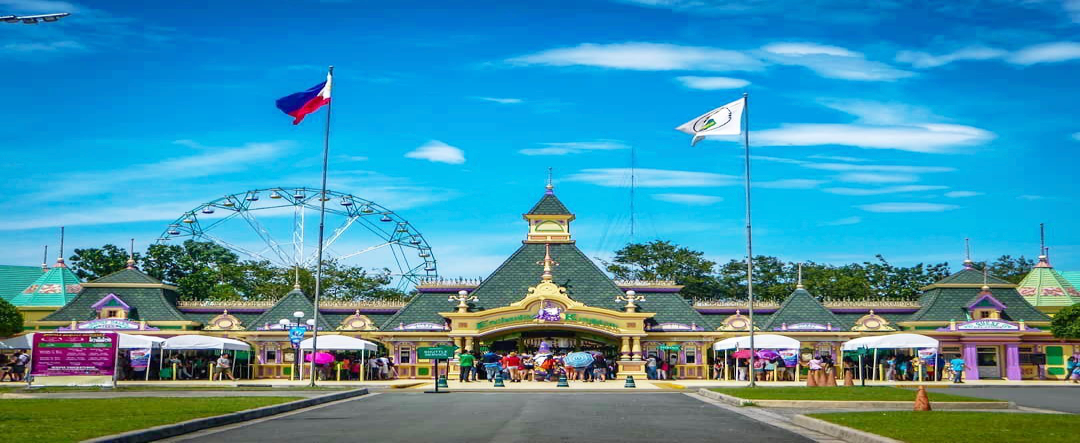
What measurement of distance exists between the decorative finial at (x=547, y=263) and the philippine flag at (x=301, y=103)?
1539cm

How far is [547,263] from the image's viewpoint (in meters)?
51.7

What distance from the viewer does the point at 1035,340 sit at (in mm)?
52281

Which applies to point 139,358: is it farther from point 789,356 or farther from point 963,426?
point 963,426

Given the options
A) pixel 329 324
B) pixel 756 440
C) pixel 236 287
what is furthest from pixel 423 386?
pixel 236 287

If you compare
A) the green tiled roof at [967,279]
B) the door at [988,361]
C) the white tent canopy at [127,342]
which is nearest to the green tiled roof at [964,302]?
the green tiled roof at [967,279]

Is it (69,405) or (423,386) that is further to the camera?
(423,386)

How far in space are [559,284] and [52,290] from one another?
30.4 meters

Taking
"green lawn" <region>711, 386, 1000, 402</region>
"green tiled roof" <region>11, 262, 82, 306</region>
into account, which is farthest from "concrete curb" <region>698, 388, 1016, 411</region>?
"green tiled roof" <region>11, 262, 82, 306</region>

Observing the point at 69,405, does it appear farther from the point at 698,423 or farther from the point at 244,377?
the point at 244,377

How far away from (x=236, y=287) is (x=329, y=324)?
35362 millimetres

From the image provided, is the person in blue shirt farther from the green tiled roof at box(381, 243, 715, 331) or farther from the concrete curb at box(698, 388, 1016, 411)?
the concrete curb at box(698, 388, 1016, 411)

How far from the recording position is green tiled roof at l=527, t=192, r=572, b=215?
5578cm

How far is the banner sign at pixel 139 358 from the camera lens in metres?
47.8

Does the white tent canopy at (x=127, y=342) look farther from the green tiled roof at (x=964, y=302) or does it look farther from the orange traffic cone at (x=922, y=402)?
the green tiled roof at (x=964, y=302)
